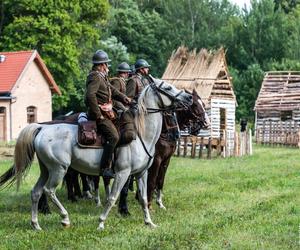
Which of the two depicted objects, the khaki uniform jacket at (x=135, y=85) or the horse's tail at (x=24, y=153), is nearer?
the horse's tail at (x=24, y=153)

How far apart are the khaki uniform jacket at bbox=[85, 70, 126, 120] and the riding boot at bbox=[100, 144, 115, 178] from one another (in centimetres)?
54

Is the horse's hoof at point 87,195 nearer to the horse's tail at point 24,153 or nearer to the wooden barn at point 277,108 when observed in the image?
the horse's tail at point 24,153

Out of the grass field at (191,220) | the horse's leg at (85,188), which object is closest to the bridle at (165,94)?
the grass field at (191,220)

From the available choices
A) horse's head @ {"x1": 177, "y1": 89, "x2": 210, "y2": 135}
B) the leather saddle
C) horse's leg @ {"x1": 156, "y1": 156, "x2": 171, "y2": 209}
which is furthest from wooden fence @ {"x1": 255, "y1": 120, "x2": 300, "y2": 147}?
the leather saddle

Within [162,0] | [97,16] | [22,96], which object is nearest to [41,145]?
[22,96]

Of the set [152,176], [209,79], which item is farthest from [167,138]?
[209,79]

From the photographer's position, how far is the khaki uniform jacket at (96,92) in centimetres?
1003

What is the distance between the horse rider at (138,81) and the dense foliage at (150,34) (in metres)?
30.3

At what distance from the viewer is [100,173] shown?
33.8 feet

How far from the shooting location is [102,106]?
10250 mm

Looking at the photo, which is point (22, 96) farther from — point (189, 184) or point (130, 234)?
point (130, 234)

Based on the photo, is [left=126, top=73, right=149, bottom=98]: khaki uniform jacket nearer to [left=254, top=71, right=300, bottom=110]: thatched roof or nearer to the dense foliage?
[left=254, top=71, right=300, bottom=110]: thatched roof

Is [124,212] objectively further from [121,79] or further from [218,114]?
[218,114]

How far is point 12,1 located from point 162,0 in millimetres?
28392
